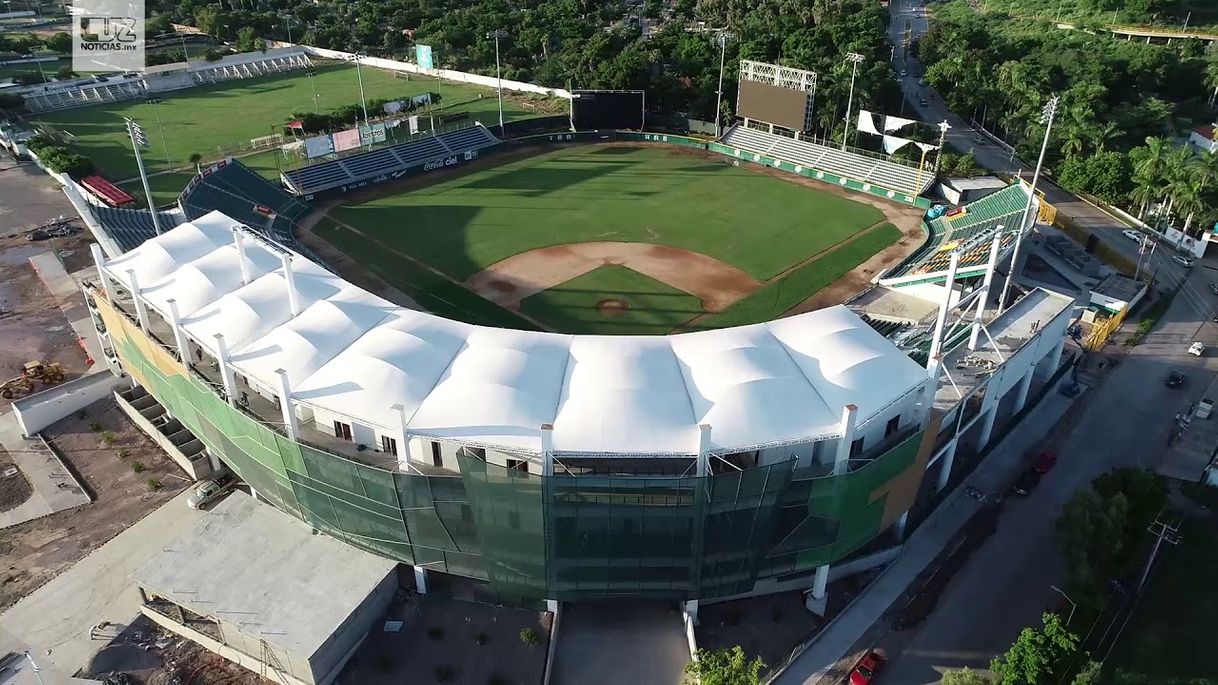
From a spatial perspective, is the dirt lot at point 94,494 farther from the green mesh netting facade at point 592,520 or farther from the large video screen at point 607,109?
the large video screen at point 607,109

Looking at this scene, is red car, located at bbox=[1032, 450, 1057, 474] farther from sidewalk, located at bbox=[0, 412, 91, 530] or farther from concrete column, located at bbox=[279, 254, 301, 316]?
sidewalk, located at bbox=[0, 412, 91, 530]

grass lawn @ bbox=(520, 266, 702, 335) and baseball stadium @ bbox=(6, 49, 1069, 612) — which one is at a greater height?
baseball stadium @ bbox=(6, 49, 1069, 612)

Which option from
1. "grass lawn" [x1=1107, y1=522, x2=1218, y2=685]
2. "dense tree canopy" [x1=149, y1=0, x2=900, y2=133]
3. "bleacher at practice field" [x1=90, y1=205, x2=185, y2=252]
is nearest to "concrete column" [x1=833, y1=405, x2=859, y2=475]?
"grass lawn" [x1=1107, y1=522, x2=1218, y2=685]

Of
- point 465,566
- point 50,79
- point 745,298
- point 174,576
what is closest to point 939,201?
point 745,298

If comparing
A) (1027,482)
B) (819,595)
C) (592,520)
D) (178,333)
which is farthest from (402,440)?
(1027,482)

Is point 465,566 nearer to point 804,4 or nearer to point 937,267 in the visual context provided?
point 937,267

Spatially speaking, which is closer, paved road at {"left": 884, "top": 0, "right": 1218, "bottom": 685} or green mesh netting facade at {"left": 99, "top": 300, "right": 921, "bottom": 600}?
green mesh netting facade at {"left": 99, "top": 300, "right": 921, "bottom": 600}
